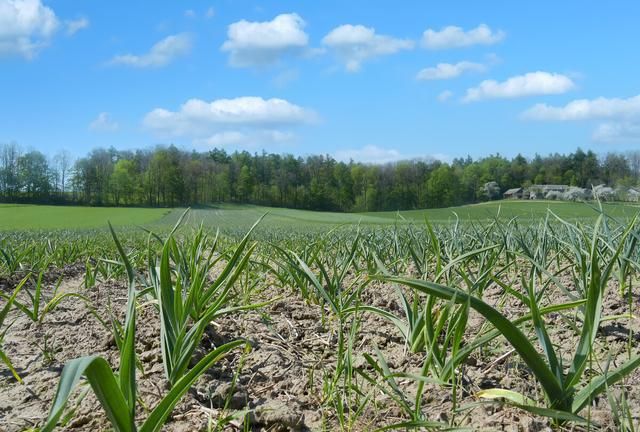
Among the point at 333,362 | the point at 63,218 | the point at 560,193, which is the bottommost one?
→ the point at 63,218

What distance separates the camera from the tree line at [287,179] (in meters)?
71.9

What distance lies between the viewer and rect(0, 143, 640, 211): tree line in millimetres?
71875

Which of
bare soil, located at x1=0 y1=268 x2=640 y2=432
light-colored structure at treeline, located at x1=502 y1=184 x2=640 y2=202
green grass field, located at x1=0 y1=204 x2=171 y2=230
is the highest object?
light-colored structure at treeline, located at x1=502 y1=184 x2=640 y2=202

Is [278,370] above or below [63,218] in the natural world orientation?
above

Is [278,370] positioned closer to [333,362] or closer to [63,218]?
[333,362]

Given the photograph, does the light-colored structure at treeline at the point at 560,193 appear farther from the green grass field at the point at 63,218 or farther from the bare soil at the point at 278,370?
the bare soil at the point at 278,370

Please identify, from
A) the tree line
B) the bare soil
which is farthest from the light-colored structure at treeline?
the bare soil

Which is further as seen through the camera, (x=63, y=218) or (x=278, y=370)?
(x=63, y=218)

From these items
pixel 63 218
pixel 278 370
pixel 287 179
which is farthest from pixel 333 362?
pixel 287 179

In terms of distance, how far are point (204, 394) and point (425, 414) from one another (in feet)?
2.10

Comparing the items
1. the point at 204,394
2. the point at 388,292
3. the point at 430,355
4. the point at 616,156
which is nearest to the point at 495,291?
the point at 388,292

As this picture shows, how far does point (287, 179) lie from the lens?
83.1 metres

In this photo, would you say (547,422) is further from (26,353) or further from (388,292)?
(26,353)

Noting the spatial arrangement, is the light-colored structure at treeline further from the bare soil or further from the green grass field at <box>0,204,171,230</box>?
the bare soil
